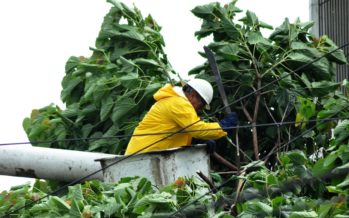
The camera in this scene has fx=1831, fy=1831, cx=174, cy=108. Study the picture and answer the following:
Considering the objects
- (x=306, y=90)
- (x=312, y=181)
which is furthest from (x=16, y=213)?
(x=306, y=90)

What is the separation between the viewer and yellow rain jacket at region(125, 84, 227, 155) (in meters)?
17.9

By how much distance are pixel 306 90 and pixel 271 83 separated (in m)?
0.95

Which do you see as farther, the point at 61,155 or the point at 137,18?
the point at 137,18

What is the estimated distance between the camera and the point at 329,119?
16578 millimetres

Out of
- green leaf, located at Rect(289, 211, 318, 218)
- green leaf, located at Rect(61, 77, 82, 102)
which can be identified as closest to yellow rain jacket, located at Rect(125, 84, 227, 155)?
green leaf, located at Rect(61, 77, 82, 102)

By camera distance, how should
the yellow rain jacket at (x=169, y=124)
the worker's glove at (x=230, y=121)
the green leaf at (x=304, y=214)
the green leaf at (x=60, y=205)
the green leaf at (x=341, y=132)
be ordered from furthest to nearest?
1. the worker's glove at (x=230, y=121)
2. the yellow rain jacket at (x=169, y=124)
3. the green leaf at (x=341, y=132)
4. the green leaf at (x=60, y=205)
5. the green leaf at (x=304, y=214)

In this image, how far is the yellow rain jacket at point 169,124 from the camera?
1792cm

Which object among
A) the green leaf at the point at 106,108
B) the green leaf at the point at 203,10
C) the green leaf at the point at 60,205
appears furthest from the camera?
the green leaf at the point at 203,10

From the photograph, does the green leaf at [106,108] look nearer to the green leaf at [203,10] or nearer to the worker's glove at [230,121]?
the green leaf at [203,10]

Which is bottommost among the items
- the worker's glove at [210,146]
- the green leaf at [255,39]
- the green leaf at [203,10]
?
the worker's glove at [210,146]

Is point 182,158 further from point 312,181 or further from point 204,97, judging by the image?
point 312,181

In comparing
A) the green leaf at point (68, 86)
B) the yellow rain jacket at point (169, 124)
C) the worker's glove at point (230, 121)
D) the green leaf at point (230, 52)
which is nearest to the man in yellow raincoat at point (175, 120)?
the yellow rain jacket at point (169, 124)

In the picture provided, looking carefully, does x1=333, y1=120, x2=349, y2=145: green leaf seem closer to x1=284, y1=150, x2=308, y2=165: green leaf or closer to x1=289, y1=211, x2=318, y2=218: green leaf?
x1=284, y1=150, x2=308, y2=165: green leaf

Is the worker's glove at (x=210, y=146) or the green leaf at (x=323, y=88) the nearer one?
the worker's glove at (x=210, y=146)
